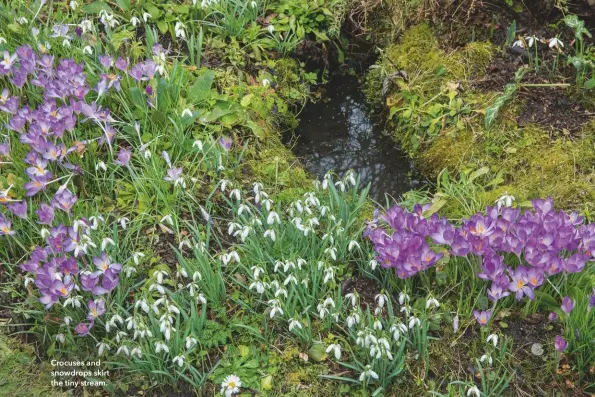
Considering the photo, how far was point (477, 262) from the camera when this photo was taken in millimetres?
3045

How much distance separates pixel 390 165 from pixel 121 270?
2.05 m

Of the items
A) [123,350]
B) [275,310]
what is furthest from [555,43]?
[123,350]

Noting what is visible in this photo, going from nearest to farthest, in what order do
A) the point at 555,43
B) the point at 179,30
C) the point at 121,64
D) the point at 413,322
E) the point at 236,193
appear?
the point at 413,322, the point at 236,193, the point at 121,64, the point at 555,43, the point at 179,30

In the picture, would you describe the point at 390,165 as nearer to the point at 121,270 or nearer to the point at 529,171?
the point at 529,171

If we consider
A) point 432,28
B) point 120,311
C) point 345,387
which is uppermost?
Result: point 432,28

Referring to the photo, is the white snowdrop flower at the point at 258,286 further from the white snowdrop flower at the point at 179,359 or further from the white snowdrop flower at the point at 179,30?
Answer: the white snowdrop flower at the point at 179,30

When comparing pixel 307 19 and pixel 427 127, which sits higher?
pixel 307 19

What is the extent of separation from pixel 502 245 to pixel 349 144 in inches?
72.8

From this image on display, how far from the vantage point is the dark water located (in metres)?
4.34

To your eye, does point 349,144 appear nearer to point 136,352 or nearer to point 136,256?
point 136,256

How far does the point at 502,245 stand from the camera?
9.73 feet

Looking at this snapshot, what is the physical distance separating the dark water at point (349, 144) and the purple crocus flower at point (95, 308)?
6.21ft

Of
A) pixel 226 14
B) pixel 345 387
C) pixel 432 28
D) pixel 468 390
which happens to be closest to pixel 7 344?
pixel 345 387

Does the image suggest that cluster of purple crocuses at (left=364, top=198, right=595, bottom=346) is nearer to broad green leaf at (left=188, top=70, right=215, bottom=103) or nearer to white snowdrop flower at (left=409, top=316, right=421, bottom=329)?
white snowdrop flower at (left=409, top=316, right=421, bottom=329)
